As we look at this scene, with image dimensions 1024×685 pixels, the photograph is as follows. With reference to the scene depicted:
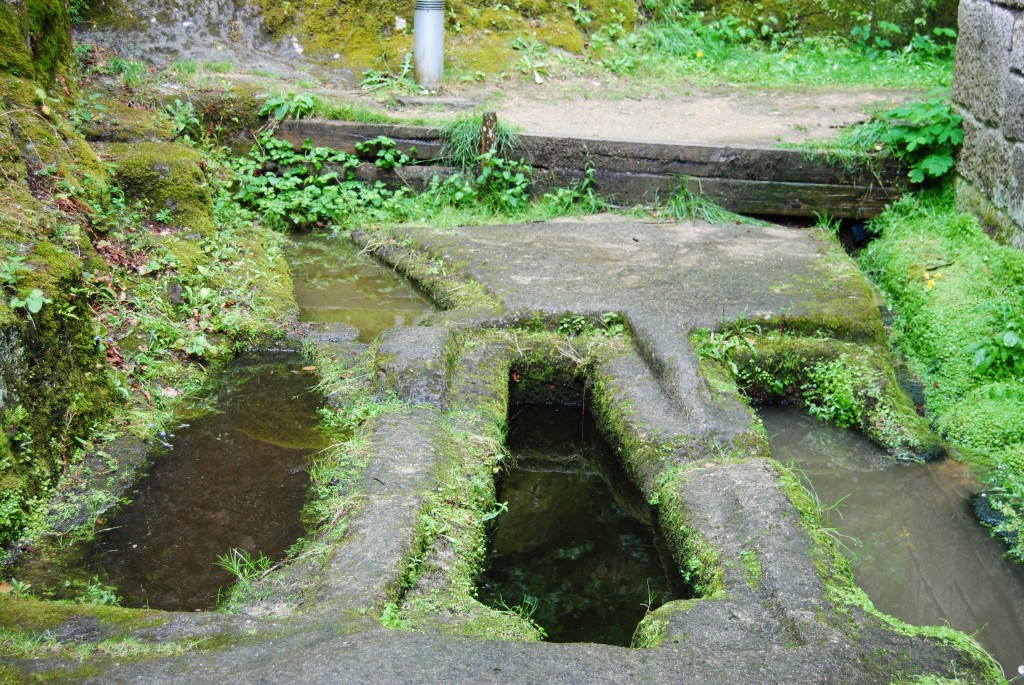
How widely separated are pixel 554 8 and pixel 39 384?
24.2 feet

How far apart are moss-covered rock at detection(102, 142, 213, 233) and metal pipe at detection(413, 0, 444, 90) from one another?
2.77 m

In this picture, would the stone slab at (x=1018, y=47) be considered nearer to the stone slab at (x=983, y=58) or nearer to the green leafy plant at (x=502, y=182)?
the stone slab at (x=983, y=58)

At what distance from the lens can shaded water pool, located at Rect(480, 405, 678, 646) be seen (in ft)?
10.8

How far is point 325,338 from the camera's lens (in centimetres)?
516

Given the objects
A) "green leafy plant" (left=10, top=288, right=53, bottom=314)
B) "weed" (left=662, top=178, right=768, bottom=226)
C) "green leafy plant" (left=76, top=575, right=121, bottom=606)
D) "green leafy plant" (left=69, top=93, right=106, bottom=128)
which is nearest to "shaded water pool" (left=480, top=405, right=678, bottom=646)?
"green leafy plant" (left=76, top=575, right=121, bottom=606)

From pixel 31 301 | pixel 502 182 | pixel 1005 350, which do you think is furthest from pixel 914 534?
pixel 502 182

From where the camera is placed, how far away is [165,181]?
18.7 feet

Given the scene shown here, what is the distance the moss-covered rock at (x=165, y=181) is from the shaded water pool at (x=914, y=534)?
142 inches

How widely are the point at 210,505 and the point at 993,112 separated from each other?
4956 millimetres

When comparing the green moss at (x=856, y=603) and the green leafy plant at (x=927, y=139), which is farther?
the green leafy plant at (x=927, y=139)

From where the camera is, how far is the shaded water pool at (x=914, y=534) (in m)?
3.42

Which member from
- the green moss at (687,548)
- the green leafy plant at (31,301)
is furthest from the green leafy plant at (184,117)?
the green moss at (687,548)

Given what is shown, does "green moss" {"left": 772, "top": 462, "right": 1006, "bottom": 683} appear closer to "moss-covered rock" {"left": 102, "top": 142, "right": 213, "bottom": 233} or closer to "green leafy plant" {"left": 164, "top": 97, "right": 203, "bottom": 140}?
"moss-covered rock" {"left": 102, "top": 142, "right": 213, "bottom": 233}

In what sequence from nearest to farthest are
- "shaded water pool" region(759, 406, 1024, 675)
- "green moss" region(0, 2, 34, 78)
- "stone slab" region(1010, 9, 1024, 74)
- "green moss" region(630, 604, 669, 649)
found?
1. "green moss" region(630, 604, 669, 649)
2. "shaded water pool" region(759, 406, 1024, 675)
3. "green moss" region(0, 2, 34, 78)
4. "stone slab" region(1010, 9, 1024, 74)
